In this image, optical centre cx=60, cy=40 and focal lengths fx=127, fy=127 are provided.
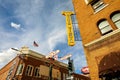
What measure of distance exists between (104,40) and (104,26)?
1.77m

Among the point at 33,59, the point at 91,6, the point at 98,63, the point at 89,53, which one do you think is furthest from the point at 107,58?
the point at 33,59

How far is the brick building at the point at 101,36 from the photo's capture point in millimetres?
9898

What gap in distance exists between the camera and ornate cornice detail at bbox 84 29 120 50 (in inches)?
413

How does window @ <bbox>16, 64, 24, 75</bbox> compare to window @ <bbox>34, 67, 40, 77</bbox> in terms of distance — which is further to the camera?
window @ <bbox>34, 67, 40, 77</bbox>

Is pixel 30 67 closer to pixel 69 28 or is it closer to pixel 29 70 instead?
pixel 29 70

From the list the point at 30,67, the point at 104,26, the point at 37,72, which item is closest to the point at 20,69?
the point at 30,67

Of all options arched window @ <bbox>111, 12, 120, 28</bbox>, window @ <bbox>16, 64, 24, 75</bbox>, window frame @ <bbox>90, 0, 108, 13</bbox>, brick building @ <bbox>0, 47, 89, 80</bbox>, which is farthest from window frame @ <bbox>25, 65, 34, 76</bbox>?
arched window @ <bbox>111, 12, 120, 28</bbox>

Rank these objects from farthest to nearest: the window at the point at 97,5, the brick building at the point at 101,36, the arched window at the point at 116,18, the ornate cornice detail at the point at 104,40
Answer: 1. the window at the point at 97,5
2. the arched window at the point at 116,18
3. the ornate cornice detail at the point at 104,40
4. the brick building at the point at 101,36

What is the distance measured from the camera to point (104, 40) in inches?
438

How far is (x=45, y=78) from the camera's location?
29375 mm

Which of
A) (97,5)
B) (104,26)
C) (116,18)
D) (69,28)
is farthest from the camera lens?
(69,28)

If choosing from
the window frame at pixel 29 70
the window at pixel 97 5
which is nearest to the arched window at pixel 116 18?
the window at pixel 97 5

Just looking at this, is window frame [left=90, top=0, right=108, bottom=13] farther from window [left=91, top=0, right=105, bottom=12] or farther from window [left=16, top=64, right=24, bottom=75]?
window [left=16, top=64, right=24, bottom=75]

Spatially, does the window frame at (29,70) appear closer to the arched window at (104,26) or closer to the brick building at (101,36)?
the brick building at (101,36)
